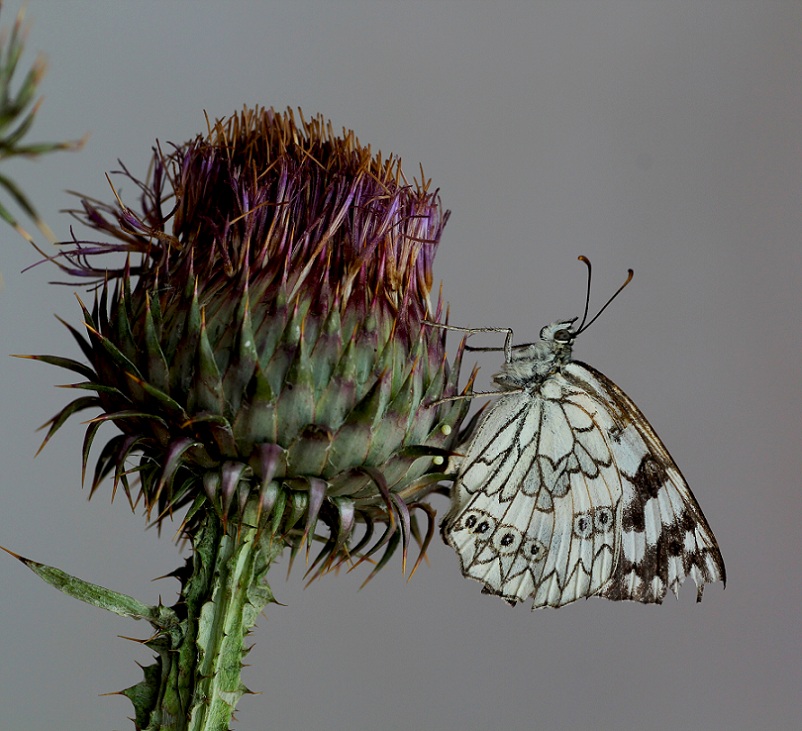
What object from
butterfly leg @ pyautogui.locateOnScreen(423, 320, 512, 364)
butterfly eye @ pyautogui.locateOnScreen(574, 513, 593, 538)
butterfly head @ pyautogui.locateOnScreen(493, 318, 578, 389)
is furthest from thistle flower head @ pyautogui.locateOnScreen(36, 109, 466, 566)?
butterfly eye @ pyautogui.locateOnScreen(574, 513, 593, 538)

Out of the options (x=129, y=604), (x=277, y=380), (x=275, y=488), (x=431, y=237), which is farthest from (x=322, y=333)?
(x=129, y=604)

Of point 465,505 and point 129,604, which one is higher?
point 465,505

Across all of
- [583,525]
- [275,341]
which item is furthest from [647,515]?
[275,341]

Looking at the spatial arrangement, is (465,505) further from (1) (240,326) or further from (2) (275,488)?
(1) (240,326)

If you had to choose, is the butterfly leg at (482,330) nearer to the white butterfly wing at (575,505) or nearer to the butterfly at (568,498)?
the butterfly at (568,498)

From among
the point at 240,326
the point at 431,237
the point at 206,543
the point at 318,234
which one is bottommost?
the point at 206,543

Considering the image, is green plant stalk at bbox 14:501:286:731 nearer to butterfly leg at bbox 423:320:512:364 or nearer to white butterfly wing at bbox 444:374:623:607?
white butterfly wing at bbox 444:374:623:607

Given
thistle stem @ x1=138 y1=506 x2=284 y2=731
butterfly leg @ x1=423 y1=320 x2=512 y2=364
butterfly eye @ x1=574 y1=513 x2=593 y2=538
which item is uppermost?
butterfly leg @ x1=423 y1=320 x2=512 y2=364
